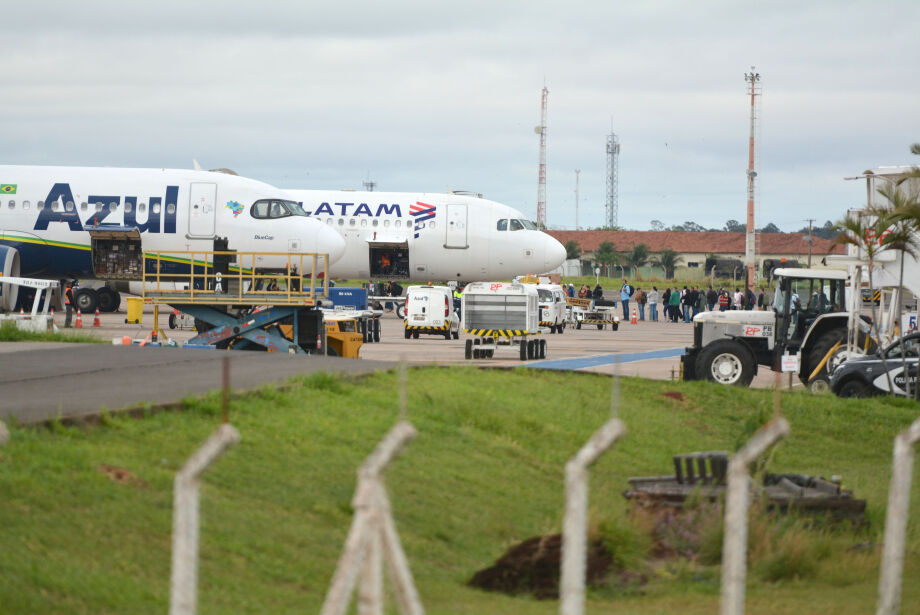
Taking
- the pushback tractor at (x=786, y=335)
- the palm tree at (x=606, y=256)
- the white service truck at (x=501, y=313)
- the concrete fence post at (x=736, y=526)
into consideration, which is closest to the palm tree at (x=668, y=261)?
the palm tree at (x=606, y=256)

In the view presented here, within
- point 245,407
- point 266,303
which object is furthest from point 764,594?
point 266,303

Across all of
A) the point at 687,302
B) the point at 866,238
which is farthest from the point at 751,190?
the point at 866,238

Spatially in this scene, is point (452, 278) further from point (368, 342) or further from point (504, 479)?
point (504, 479)

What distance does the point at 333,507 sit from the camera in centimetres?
966

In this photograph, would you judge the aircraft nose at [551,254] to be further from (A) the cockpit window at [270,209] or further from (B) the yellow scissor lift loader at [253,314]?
(B) the yellow scissor lift loader at [253,314]

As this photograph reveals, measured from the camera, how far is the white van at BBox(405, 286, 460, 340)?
3400 centimetres

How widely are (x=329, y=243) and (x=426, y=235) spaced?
31.2 ft

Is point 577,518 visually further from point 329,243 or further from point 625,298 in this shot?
point 625,298

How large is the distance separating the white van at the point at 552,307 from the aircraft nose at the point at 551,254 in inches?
51.5

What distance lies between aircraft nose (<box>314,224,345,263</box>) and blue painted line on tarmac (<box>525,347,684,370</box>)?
8.81 m

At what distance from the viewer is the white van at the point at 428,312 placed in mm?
34000

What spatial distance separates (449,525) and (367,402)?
4255 mm

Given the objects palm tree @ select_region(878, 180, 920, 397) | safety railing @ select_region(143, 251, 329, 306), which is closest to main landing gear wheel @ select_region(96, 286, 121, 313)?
safety railing @ select_region(143, 251, 329, 306)

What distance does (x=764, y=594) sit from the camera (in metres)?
8.93
